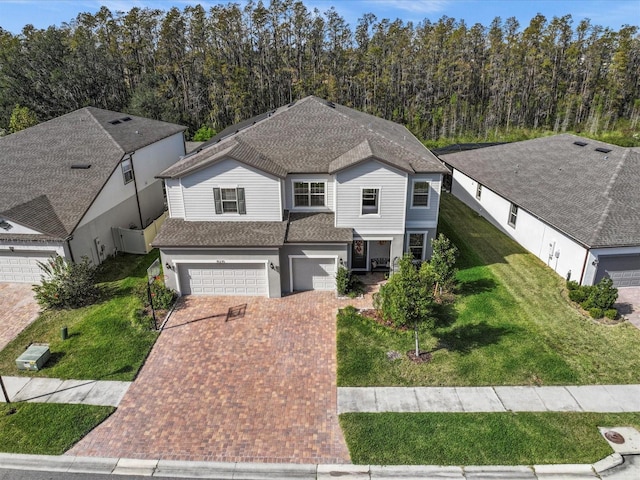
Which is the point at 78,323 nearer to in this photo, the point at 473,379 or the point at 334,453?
the point at 334,453

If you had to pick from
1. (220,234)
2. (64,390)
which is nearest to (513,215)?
(220,234)

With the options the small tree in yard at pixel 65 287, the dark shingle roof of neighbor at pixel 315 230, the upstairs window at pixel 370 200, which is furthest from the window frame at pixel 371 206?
the small tree in yard at pixel 65 287

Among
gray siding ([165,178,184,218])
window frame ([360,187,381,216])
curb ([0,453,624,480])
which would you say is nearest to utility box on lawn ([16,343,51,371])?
curb ([0,453,624,480])

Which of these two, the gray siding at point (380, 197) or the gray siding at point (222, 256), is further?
the gray siding at point (380, 197)

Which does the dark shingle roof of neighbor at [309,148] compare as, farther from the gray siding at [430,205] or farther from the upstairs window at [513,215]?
the upstairs window at [513,215]

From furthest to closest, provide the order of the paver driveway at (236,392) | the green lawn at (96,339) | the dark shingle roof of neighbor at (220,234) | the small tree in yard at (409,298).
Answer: the dark shingle roof of neighbor at (220,234), the green lawn at (96,339), the small tree in yard at (409,298), the paver driveway at (236,392)

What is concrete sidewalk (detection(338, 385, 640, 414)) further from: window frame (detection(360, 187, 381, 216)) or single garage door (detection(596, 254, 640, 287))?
window frame (detection(360, 187, 381, 216))

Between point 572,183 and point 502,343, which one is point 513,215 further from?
point 502,343

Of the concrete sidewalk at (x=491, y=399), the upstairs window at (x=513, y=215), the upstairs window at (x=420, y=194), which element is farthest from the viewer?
the upstairs window at (x=513, y=215)
